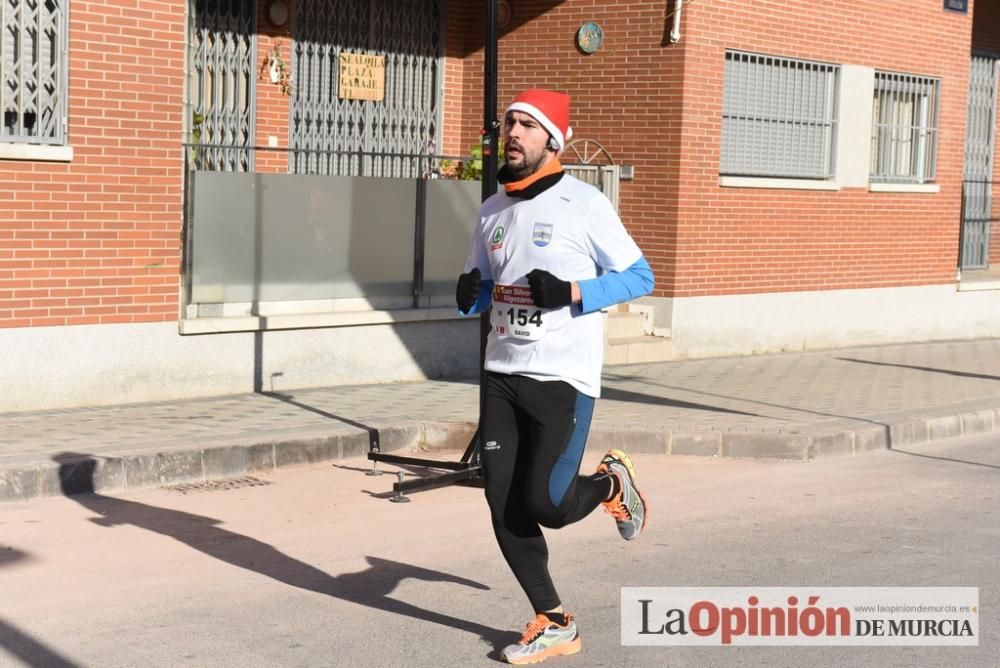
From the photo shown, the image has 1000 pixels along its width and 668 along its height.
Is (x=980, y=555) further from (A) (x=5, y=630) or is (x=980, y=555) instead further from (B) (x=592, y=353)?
(A) (x=5, y=630)

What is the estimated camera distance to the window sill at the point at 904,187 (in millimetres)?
17531

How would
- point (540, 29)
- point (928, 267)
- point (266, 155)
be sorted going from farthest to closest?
point (928, 267) → point (540, 29) → point (266, 155)

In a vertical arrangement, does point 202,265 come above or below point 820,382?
above

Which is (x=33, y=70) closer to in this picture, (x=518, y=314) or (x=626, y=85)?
(x=518, y=314)

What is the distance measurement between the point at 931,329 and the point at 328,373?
9.30 metres

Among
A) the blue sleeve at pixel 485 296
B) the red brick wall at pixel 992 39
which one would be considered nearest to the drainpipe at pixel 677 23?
the red brick wall at pixel 992 39

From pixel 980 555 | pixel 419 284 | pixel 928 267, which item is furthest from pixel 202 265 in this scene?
pixel 928 267

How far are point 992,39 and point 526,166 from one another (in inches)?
712

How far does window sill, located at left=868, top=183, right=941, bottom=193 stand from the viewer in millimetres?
17531

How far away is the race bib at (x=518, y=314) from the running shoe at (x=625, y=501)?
745 millimetres

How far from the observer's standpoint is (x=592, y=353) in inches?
222

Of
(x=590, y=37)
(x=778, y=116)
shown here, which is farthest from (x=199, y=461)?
(x=778, y=116)

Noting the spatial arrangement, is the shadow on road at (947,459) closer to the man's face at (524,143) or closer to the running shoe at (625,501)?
the running shoe at (625,501)

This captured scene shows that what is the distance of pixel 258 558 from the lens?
7.23 meters
